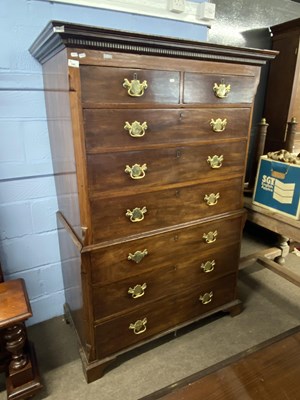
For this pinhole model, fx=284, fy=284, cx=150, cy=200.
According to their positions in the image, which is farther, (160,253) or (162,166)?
(160,253)

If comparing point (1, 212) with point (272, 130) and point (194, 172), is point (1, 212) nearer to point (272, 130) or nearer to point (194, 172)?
point (194, 172)

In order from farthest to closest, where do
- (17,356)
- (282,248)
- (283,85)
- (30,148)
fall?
(283,85) < (282,248) < (30,148) < (17,356)

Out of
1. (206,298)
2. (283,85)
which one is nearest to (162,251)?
(206,298)

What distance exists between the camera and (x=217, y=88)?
1427 millimetres

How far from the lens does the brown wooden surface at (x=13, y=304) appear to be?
1.24m

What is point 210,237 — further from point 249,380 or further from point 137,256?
point 249,380

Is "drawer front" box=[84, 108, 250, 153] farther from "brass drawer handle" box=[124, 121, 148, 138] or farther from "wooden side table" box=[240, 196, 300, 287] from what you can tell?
"wooden side table" box=[240, 196, 300, 287]

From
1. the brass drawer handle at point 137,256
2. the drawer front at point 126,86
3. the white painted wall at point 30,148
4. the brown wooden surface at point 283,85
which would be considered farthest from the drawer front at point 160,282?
the brown wooden surface at point 283,85

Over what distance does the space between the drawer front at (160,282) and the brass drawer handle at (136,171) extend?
0.52 meters

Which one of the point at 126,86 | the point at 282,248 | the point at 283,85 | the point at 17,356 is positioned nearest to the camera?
the point at 126,86

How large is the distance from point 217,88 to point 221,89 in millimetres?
25

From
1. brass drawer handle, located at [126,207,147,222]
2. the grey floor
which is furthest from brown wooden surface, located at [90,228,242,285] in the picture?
the grey floor

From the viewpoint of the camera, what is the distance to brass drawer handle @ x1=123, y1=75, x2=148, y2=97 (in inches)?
47.0

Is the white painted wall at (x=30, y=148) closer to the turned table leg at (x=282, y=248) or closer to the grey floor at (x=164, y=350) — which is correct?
the grey floor at (x=164, y=350)
